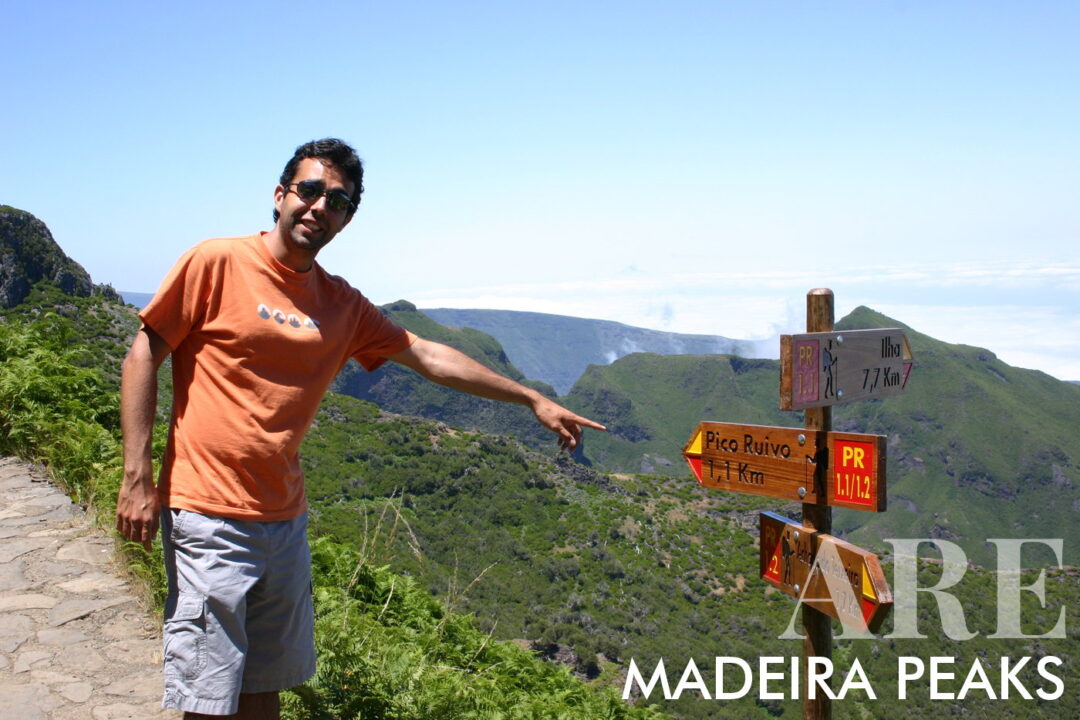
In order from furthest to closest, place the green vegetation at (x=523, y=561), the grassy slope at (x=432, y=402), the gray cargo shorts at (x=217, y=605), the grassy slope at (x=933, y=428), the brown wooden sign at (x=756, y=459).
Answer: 1. the grassy slope at (x=933, y=428)
2. the grassy slope at (x=432, y=402)
3. the green vegetation at (x=523, y=561)
4. the brown wooden sign at (x=756, y=459)
5. the gray cargo shorts at (x=217, y=605)

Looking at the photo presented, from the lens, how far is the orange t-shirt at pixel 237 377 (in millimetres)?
2215

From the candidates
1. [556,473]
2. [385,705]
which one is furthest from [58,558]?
[556,473]

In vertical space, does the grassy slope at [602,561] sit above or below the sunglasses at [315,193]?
below

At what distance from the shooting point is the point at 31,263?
99.4ft

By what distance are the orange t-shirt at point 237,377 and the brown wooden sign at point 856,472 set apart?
2.19 meters

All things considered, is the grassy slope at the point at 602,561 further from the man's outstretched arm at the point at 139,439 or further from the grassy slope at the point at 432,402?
the grassy slope at the point at 432,402

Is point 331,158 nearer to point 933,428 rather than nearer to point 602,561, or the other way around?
point 602,561

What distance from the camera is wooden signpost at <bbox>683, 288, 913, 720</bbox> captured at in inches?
134

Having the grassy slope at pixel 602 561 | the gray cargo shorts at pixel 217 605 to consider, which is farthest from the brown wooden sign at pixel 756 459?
the grassy slope at pixel 602 561

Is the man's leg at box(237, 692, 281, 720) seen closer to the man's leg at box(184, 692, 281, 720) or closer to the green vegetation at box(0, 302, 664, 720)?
the man's leg at box(184, 692, 281, 720)

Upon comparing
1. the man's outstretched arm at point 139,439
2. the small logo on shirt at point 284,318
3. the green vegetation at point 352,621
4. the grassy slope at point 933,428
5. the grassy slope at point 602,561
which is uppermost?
the small logo on shirt at point 284,318

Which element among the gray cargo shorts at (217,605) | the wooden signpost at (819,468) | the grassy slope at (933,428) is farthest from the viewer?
the grassy slope at (933,428)

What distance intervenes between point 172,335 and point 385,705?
5.47 ft

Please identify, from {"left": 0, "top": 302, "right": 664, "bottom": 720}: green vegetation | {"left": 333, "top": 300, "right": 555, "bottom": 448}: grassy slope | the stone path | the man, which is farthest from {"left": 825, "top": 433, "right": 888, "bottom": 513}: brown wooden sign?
{"left": 333, "top": 300, "right": 555, "bottom": 448}: grassy slope
